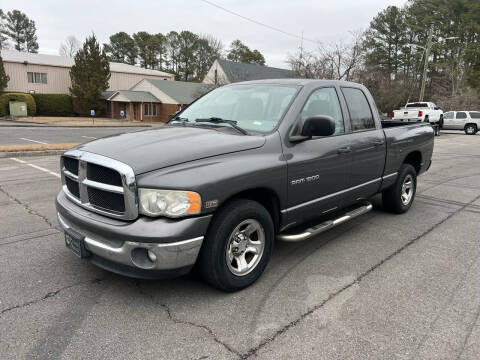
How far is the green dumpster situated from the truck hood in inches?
1559

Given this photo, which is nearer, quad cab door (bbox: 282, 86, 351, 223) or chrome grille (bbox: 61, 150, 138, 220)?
chrome grille (bbox: 61, 150, 138, 220)

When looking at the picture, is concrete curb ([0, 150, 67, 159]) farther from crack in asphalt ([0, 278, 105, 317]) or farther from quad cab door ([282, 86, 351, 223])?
quad cab door ([282, 86, 351, 223])

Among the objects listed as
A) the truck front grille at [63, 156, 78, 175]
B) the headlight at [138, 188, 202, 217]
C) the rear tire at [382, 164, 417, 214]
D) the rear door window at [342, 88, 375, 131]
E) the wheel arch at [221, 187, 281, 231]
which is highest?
the rear door window at [342, 88, 375, 131]

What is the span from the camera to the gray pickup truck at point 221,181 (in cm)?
273

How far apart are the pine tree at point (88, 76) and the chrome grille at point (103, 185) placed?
43649 millimetres

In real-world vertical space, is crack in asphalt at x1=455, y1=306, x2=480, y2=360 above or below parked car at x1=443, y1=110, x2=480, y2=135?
below

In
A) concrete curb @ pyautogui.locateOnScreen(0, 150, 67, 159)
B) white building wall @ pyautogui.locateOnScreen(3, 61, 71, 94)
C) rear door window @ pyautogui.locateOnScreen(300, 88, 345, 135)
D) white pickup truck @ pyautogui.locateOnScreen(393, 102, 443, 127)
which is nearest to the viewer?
rear door window @ pyautogui.locateOnScreen(300, 88, 345, 135)

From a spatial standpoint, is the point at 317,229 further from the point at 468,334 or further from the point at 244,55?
the point at 244,55

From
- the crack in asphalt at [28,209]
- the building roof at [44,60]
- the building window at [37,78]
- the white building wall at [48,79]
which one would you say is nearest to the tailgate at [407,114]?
the crack in asphalt at [28,209]

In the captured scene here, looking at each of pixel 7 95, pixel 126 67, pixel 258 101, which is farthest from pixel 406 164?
pixel 126 67

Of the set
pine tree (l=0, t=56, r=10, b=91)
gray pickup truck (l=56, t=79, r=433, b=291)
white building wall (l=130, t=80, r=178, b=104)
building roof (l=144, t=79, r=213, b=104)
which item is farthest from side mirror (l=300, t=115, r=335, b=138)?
pine tree (l=0, t=56, r=10, b=91)

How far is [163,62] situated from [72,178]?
257 feet

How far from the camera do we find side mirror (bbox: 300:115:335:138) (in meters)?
3.42

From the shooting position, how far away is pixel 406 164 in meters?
5.77
